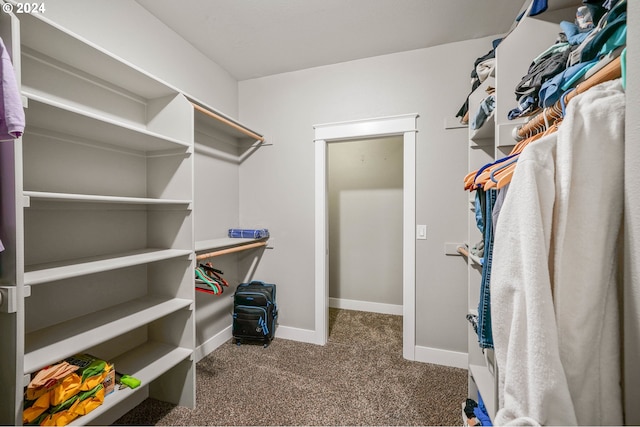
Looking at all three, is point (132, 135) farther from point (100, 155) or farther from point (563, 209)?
point (563, 209)

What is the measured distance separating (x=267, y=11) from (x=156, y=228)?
169cm

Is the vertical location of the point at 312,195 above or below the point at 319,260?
above

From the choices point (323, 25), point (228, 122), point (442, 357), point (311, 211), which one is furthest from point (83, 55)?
point (442, 357)

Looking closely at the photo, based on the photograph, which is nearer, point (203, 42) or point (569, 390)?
point (569, 390)

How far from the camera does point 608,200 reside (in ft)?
1.78

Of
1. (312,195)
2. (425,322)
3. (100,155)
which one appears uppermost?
(100,155)

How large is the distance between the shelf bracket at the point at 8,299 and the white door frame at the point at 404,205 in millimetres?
1904

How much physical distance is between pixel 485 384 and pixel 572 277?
1150mm

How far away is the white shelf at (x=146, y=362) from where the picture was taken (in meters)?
1.31

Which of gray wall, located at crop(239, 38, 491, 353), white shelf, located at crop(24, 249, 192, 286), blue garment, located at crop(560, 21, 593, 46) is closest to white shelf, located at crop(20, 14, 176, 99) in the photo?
white shelf, located at crop(24, 249, 192, 286)

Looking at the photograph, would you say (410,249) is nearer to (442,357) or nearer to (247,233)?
(442,357)

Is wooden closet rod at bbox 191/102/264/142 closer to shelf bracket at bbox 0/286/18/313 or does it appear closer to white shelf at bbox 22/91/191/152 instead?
white shelf at bbox 22/91/191/152

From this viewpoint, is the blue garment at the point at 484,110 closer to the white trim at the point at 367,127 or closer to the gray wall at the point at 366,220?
the white trim at the point at 367,127

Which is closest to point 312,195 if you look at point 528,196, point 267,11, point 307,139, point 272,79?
point 307,139
